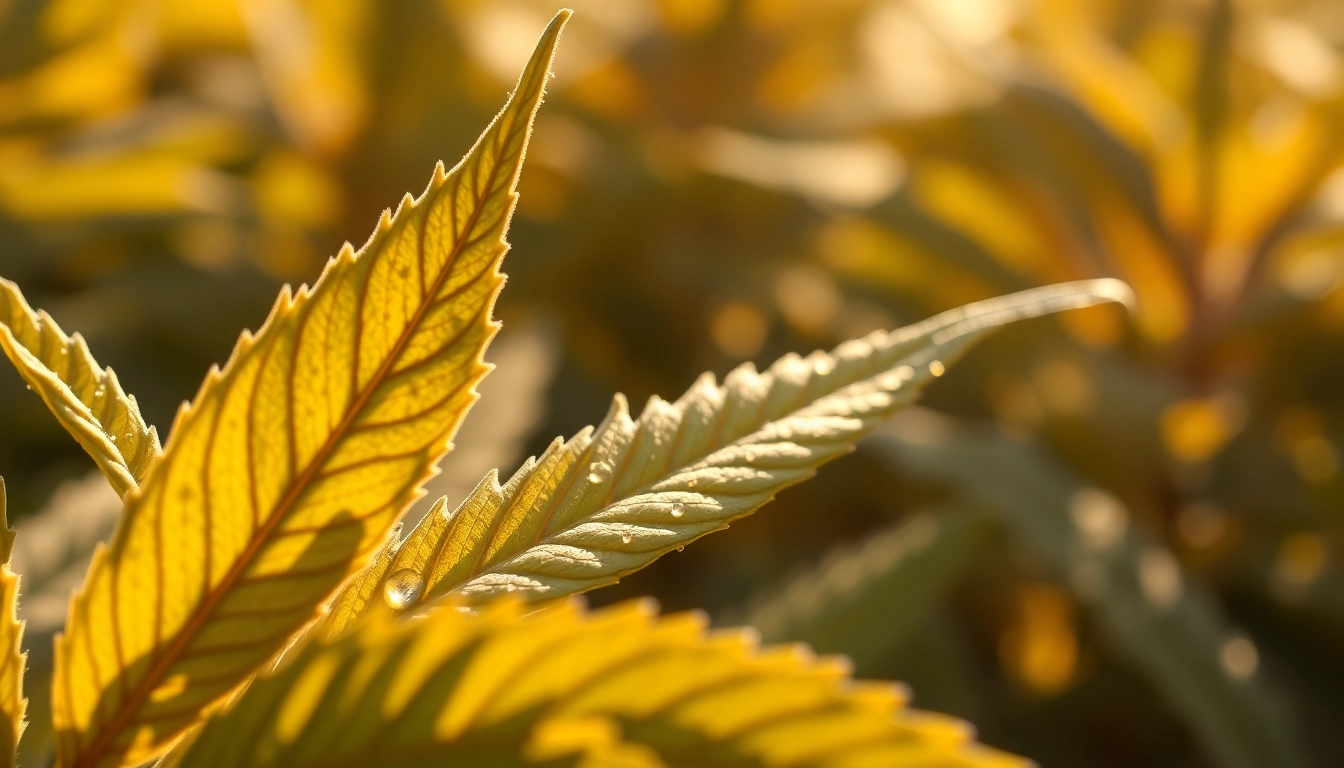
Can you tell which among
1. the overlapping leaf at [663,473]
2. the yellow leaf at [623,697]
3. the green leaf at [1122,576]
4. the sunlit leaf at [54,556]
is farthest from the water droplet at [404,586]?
the green leaf at [1122,576]

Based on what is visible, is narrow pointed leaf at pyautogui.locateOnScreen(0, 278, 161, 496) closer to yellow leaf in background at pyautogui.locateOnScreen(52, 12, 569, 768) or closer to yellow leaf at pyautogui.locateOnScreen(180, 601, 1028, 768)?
yellow leaf in background at pyautogui.locateOnScreen(52, 12, 569, 768)

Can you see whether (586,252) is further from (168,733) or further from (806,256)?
(168,733)

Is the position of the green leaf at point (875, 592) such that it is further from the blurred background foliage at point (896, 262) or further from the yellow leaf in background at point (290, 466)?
the yellow leaf in background at point (290, 466)

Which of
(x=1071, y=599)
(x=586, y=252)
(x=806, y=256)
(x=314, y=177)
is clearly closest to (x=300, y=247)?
(x=314, y=177)

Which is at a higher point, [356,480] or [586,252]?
[586,252]

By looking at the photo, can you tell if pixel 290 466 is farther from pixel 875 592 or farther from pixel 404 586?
pixel 875 592
